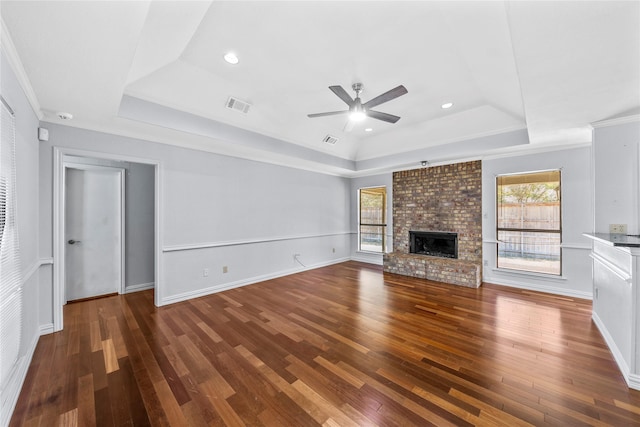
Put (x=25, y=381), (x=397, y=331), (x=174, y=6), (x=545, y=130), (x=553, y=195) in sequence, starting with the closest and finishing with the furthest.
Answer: (x=174, y=6) → (x=25, y=381) → (x=397, y=331) → (x=545, y=130) → (x=553, y=195)

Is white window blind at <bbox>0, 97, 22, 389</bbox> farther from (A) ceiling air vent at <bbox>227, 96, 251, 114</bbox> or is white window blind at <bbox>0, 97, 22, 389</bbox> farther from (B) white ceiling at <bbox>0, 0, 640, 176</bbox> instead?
(A) ceiling air vent at <bbox>227, 96, 251, 114</bbox>

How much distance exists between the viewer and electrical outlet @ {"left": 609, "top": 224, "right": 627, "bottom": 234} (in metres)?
2.78

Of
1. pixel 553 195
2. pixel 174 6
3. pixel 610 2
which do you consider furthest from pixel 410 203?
pixel 174 6

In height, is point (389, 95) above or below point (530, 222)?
above

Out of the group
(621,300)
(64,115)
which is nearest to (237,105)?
(64,115)

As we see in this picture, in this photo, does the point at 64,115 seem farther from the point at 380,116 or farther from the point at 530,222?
the point at 530,222

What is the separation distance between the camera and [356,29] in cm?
229

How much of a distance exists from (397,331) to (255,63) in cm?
352

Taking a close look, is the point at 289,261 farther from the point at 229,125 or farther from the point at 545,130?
the point at 545,130

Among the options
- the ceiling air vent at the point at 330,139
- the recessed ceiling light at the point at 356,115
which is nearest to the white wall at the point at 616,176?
the recessed ceiling light at the point at 356,115

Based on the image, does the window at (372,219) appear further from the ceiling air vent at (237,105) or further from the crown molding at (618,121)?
the ceiling air vent at (237,105)

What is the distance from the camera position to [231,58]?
2.73 m

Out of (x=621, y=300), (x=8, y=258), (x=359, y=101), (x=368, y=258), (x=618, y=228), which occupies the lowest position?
(x=368, y=258)

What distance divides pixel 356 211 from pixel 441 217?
2382 millimetres
